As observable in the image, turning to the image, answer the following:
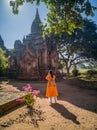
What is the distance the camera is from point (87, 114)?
751 centimetres

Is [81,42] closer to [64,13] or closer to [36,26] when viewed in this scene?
[36,26]

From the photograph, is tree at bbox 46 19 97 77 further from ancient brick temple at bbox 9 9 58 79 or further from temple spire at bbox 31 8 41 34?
temple spire at bbox 31 8 41 34

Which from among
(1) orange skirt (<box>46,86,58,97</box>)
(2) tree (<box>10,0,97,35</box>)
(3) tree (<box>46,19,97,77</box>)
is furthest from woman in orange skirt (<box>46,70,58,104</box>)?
(3) tree (<box>46,19,97,77</box>)

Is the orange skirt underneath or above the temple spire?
underneath

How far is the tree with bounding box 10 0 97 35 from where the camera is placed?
5.10 metres

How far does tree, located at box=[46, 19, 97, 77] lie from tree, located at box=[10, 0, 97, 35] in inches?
1095

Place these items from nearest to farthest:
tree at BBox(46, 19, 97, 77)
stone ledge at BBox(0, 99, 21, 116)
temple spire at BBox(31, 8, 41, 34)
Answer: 1. stone ledge at BBox(0, 99, 21, 116)
2. tree at BBox(46, 19, 97, 77)
3. temple spire at BBox(31, 8, 41, 34)

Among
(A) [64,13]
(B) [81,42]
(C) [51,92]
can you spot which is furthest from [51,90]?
(B) [81,42]

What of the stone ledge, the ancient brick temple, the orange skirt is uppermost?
the ancient brick temple

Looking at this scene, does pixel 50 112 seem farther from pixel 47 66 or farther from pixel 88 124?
pixel 47 66

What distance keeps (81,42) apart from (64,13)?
96.2ft

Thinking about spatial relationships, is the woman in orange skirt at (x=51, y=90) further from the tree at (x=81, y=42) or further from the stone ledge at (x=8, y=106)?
the tree at (x=81, y=42)

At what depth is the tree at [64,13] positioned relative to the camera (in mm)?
5102

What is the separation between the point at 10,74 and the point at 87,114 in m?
25.8
